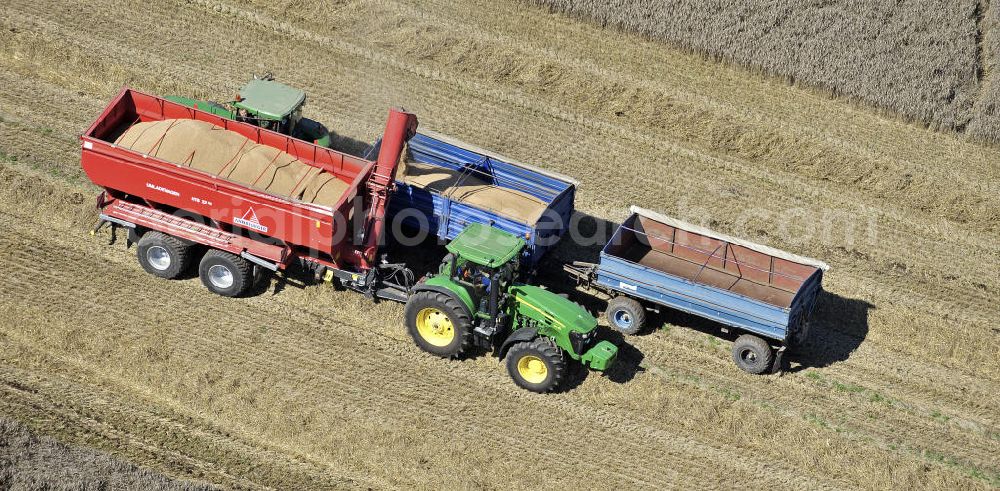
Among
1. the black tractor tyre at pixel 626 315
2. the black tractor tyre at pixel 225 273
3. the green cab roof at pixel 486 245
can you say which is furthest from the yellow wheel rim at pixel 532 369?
the black tractor tyre at pixel 225 273

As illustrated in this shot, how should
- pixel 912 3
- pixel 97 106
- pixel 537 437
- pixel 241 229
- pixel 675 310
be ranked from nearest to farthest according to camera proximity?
pixel 537 437 → pixel 241 229 → pixel 675 310 → pixel 97 106 → pixel 912 3

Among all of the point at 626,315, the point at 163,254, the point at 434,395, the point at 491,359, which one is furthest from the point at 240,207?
the point at 626,315

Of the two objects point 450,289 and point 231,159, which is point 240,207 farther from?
point 450,289

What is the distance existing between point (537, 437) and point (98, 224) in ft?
25.5

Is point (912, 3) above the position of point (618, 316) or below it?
above

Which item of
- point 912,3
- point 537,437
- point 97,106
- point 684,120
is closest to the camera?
point 537,437

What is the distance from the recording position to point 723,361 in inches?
665

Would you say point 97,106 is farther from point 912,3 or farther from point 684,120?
point 912,3

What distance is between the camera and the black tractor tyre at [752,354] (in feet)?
53.8

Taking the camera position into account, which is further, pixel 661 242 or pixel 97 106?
pixel 97 106

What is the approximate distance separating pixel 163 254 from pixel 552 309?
20.5 feet

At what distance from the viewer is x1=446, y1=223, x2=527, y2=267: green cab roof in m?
15.2

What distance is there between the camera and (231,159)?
1669 cm

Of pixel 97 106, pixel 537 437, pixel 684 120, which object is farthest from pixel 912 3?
pixel 97 106
